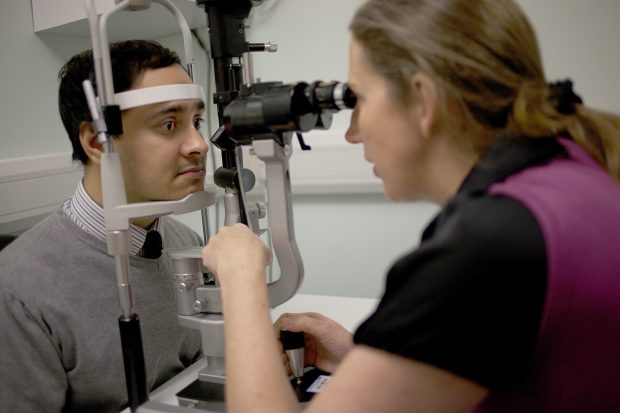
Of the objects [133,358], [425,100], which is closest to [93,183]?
[133,358]

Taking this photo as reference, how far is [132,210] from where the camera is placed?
0.96 meters

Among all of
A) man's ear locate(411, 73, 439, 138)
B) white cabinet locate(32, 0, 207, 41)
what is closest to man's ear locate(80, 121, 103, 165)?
white cabinet locate(32, 0, 207, 41)

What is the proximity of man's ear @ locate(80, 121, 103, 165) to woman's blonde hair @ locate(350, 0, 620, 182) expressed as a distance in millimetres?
759

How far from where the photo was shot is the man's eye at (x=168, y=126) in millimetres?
1170

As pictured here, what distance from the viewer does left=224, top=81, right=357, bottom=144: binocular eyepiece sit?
0.84m

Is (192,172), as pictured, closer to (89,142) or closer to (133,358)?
(89,142)

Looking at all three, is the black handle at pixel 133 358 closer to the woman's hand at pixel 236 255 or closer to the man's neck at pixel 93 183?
the woman's hand at pixel 236 255

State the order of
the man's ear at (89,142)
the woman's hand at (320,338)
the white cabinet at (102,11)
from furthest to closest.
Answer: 1. the white cabinet at (102,11)
2. the man's ear at (89,142)
3. the woman's hand at (320,338)

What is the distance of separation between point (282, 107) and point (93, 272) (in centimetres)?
62

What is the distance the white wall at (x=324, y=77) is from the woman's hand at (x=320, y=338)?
965mm

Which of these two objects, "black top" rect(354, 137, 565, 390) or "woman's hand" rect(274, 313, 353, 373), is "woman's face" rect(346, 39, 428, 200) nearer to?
"black top" rect(354, 137, 565, 390)

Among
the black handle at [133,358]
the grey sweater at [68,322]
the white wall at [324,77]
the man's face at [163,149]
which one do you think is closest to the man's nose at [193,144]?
the man's face at [163,149]

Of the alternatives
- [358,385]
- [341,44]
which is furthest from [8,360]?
[341,44]

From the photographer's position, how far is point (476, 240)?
53 cm
